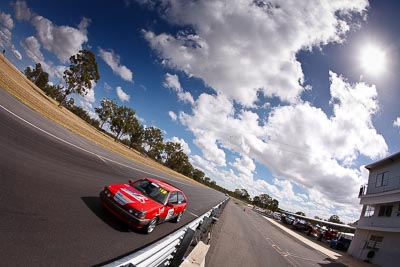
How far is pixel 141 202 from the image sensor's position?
7.69 meters

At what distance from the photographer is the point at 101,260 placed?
4891mm

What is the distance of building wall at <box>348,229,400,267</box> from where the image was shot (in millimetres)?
22109

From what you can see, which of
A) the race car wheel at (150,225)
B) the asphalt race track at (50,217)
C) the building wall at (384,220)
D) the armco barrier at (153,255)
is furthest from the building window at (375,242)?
the armco barrier at (153,255)

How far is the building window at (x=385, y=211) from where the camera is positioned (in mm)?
25134

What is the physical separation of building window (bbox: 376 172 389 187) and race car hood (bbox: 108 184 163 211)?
27.9 meters

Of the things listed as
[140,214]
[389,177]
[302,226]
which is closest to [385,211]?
[389,177]

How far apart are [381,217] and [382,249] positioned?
325 cm

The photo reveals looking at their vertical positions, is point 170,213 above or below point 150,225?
above

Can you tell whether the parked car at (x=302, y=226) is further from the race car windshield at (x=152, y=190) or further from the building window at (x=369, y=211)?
the race car windshield at (x=152, y=190)

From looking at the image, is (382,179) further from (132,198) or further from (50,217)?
(50,217)

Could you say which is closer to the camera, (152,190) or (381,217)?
(152,190)

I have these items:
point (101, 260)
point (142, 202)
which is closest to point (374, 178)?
point (142, 202)

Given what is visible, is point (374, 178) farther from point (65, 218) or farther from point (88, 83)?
point (88, 83)

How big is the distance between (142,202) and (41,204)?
8.79ft
